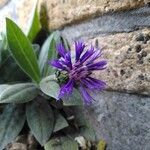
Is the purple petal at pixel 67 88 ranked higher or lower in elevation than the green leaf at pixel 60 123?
higher

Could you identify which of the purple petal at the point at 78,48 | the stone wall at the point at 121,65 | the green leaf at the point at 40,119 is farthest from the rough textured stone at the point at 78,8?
the green leaf at the point at 40,119

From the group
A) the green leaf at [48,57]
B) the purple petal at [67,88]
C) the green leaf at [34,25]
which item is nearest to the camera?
the purple petal at [67,88]

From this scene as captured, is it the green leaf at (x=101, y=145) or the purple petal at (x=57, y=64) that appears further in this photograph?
the green leaf at (x=101, y=145)

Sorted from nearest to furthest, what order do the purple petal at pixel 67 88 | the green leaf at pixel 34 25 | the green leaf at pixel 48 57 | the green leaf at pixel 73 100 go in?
the purple petal at pixel 67 88, the green leaf at pixel 73 100, the green leaf at pixel 48 57, the green leaf at pixel 34 25

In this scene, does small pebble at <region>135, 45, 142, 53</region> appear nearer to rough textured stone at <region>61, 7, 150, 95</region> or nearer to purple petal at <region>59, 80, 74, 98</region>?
rough textured stone at <region>61, 7, 150, 95</region>

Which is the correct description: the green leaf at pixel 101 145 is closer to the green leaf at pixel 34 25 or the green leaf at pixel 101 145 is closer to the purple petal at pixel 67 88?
the purple petal at pixel 67 88

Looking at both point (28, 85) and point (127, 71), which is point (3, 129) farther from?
point (127, 71)
